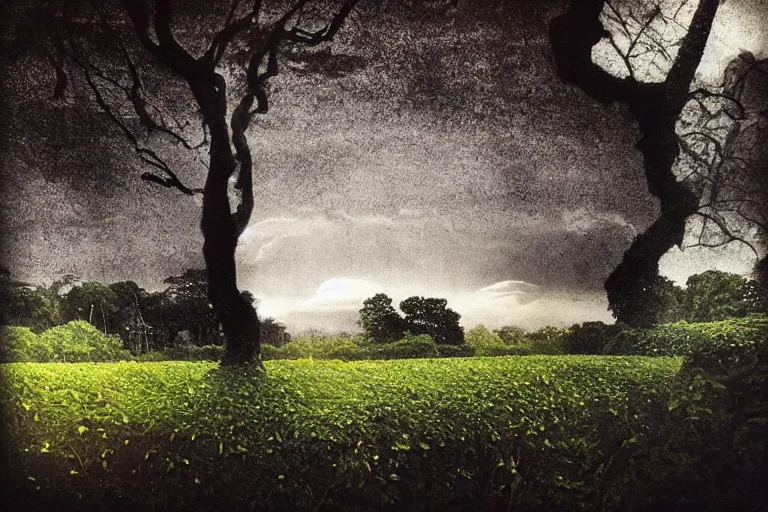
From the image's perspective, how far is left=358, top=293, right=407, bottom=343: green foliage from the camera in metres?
3.69

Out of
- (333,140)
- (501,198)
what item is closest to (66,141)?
(333,140)

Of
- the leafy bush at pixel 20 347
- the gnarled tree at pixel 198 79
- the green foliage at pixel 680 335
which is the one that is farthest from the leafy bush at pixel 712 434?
the leafy bush at pixel 20 347

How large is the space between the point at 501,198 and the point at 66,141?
2.33 metres

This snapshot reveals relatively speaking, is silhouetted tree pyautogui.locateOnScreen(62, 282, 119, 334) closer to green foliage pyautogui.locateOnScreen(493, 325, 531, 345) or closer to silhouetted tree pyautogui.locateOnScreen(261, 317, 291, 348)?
silhouetted tree pyautogui.locateOnScreen(261, 317, 291, 348)

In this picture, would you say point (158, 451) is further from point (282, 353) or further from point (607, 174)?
point (607, 174)

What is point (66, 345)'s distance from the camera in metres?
3.59

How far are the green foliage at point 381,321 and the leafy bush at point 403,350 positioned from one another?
31 millimetres

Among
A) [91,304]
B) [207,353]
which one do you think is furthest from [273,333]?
[91,304]

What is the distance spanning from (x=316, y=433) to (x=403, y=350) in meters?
0.64

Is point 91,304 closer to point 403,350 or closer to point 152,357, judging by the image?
point 152,357

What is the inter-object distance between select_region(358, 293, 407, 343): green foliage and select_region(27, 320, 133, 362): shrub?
48.0 inches

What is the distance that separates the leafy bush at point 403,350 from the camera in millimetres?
3701

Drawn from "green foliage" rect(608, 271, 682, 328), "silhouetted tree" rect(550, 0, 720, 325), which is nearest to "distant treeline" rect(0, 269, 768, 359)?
"green foliage" rect(608, 271, 682, 328)

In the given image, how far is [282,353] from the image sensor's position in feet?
11.9
